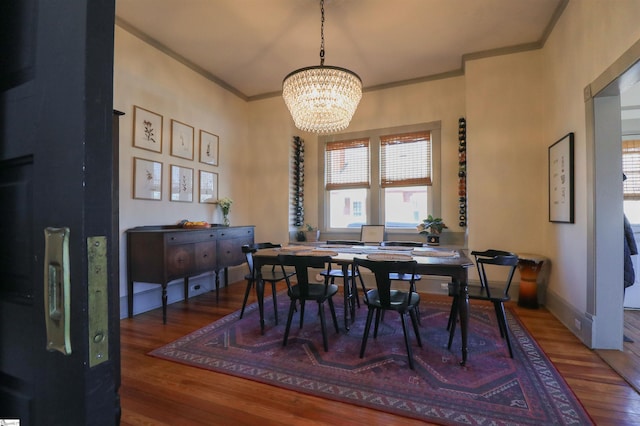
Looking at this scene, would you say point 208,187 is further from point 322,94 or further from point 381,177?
point 381,177

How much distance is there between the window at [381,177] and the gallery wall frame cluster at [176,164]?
75.2 inches

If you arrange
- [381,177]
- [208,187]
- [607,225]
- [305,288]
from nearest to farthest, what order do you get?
[607,225]
[305,288]
[208,187]
[381,177]

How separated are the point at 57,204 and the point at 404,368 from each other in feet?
7.71

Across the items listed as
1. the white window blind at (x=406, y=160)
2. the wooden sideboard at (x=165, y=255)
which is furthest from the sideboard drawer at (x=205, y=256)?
the white window blind at (x=406, y=160)

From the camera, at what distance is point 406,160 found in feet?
15.9

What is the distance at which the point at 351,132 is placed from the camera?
512 cm

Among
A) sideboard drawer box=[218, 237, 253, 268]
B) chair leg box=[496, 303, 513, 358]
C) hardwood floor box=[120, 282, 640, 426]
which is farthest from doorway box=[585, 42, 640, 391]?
sideboard drawer box=[218, 237, 253, 268]

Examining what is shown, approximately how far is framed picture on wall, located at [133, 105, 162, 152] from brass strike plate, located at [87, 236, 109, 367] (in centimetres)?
363

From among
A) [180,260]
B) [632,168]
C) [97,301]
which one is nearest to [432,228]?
[632,168]

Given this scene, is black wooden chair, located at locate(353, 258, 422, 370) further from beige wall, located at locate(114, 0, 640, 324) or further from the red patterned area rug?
beige wall, located at locate(114, 0, 640, 324)

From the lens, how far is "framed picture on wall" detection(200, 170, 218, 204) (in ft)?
14.7

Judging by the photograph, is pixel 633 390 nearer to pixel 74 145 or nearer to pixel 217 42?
pixel 74 145

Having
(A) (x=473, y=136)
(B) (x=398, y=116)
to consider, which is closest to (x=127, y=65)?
(B) (x=398, y=116)

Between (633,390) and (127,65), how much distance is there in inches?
209
